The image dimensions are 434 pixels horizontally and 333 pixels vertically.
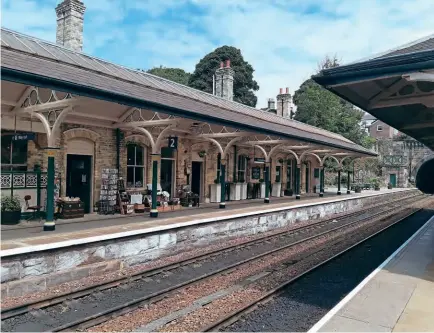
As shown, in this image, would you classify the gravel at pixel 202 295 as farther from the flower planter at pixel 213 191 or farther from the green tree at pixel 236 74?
the green tree at pixel 236 74

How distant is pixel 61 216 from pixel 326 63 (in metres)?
46.0

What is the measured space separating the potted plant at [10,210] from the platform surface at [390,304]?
289 inches

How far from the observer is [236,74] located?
45.2 m

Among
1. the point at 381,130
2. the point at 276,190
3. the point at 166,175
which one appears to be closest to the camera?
the point at 166,175

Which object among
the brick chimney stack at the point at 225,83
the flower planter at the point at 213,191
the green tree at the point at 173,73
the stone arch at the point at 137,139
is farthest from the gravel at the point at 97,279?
the green tree at the point at 173,73

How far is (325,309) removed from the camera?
19.3 feet

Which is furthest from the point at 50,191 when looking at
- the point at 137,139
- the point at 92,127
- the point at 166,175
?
the point at 166,175

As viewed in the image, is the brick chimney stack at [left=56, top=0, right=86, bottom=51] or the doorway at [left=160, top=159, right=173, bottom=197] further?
the doorway at [left=160, top=159, right=173, bottom=197]

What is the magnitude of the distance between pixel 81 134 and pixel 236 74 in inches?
1452

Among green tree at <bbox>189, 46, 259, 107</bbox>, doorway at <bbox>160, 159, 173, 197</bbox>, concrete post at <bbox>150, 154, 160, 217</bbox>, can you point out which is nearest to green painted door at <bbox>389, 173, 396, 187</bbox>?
green tree at <bbox>189, 46, 259, 107</bbox>

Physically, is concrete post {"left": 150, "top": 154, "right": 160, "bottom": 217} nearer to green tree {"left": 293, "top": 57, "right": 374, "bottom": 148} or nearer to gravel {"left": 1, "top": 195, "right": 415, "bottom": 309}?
gravel {"left": 1, "top": 195, "right": 415, "bottom": 309}

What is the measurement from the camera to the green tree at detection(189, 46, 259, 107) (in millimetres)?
43094

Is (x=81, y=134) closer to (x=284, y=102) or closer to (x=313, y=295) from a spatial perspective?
(x=313, y=295)

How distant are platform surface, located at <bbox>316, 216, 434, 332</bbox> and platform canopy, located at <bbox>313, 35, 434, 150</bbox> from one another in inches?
121
